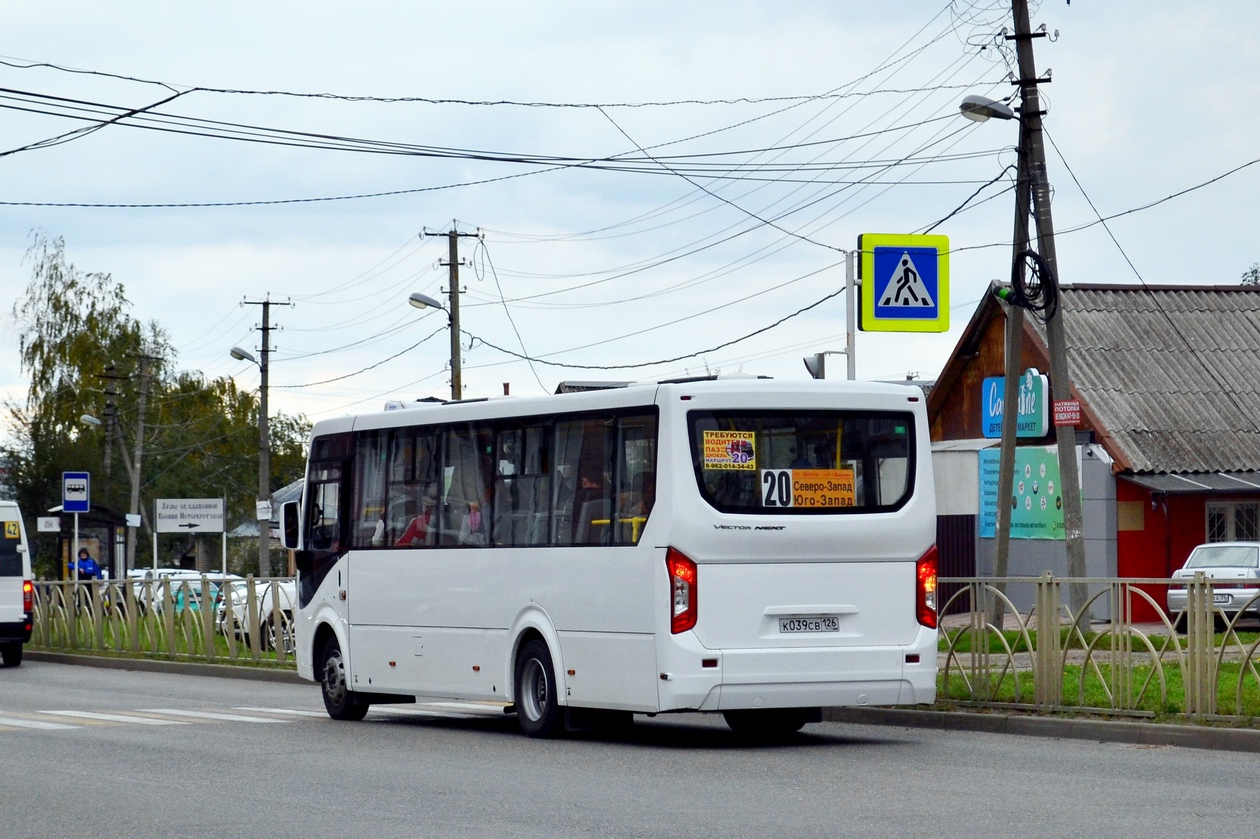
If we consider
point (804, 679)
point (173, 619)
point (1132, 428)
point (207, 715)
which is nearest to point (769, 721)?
point (804, 679)

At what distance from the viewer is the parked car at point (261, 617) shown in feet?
85.4

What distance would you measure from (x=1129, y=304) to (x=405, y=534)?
2462cm

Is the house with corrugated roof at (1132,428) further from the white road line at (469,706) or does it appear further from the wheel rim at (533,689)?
the wheel rim at (533,689)

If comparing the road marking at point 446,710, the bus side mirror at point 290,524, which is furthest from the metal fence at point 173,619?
the bus side mirror at point 290,524

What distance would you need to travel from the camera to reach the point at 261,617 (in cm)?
2780

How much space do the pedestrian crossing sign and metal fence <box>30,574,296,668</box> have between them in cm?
904

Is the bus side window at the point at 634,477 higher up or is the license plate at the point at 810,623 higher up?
the bus side window at the point at 634,477

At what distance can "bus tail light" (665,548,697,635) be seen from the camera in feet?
45.5

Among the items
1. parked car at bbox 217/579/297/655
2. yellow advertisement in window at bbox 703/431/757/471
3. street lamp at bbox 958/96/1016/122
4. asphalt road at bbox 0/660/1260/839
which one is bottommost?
asphalt road at bbox 0/660/1260/839

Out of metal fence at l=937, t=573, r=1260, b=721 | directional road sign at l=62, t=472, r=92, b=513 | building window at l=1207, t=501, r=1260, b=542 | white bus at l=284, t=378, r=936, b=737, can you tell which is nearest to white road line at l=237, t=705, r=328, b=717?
white bus at l=284, t=378, r=936, b=737

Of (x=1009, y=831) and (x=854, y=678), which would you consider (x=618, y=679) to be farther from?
(x=1009, y=831)

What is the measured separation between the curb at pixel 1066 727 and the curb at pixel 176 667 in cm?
893

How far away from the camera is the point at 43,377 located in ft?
246

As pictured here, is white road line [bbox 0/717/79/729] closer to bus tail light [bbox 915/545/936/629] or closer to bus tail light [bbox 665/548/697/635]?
bus tail light [bbox 665/548/697/635]
